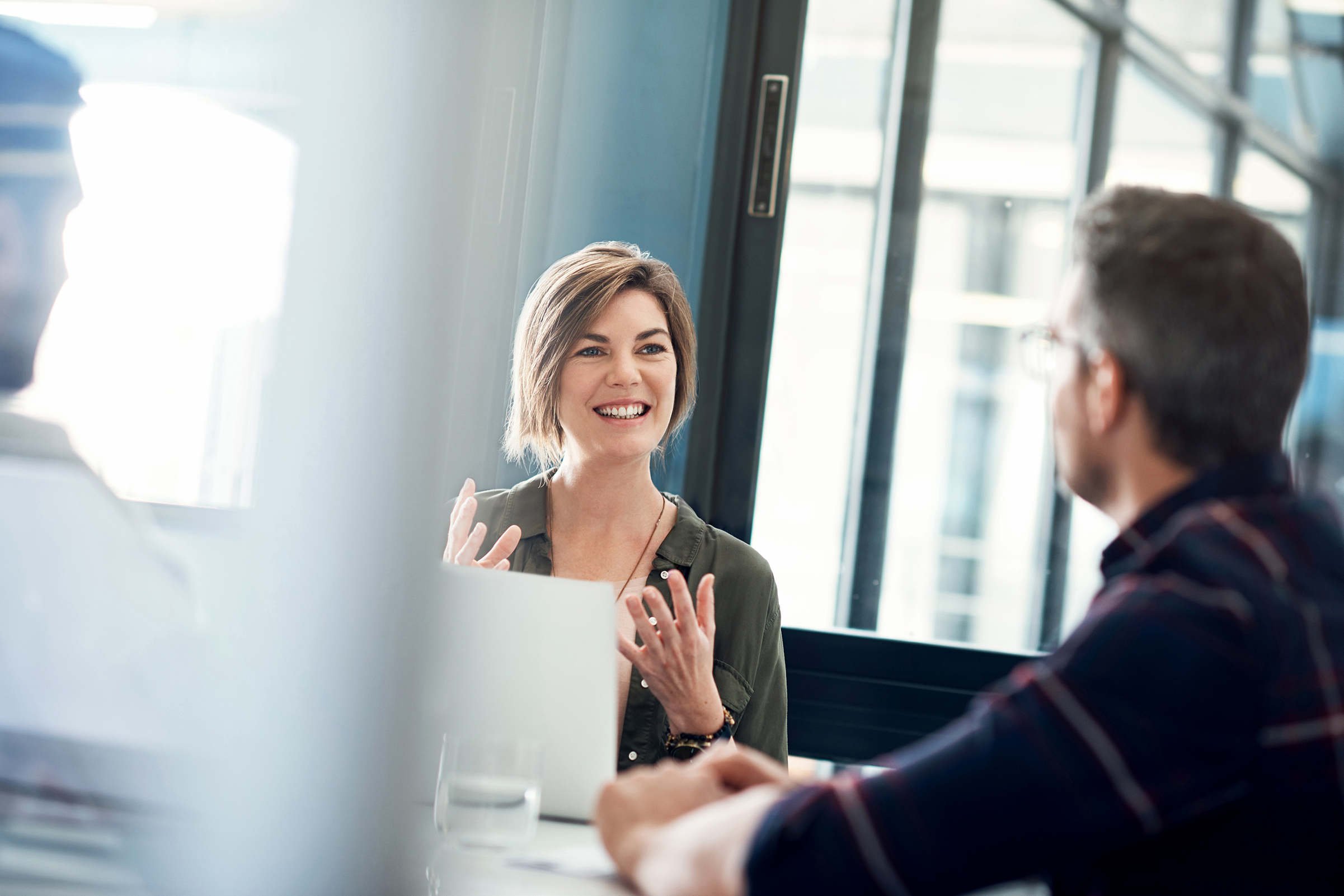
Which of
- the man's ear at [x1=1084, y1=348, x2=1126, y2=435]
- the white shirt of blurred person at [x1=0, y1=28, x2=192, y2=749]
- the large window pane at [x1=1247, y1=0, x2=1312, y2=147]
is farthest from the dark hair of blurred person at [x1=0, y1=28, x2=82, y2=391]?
the large window pane at [x1=1247, y1=0, x2=1312, y2=147]

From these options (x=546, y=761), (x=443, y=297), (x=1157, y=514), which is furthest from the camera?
(x=546, y=761)

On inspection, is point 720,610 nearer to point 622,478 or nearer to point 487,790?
point 622,478

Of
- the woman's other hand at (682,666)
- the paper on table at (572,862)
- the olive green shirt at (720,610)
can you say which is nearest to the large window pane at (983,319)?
the olive green shirt at (720,610)

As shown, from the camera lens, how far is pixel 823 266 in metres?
2.52

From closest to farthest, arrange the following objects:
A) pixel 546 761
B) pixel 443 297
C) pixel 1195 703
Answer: pixel 443 297, pixel 1195 703, pixel 546 761

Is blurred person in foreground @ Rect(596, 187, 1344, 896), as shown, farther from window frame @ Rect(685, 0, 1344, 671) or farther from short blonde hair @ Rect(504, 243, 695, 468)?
window frame @ Rect(685, 0, 1344, 671)

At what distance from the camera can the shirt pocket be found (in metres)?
1.82

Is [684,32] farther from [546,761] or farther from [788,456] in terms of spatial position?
[546,761]

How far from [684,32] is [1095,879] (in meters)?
2.07

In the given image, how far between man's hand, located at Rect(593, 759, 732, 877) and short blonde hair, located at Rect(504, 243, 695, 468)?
3.95 feet

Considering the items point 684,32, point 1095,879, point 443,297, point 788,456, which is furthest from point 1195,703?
point 684,32

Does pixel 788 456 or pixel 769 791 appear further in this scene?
pixel 788 456

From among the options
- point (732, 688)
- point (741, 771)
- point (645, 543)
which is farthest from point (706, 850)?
point (645, 543)

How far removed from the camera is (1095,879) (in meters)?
0.74
